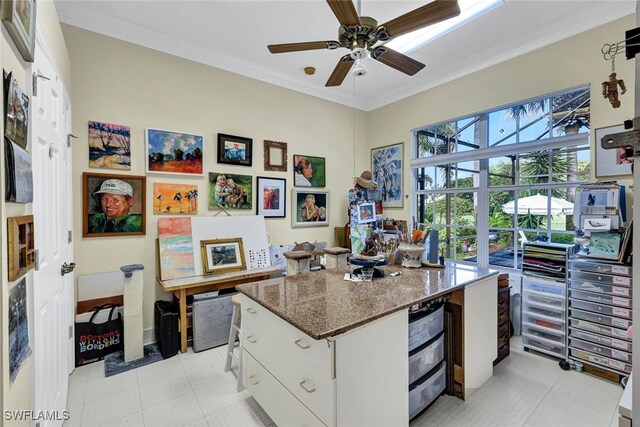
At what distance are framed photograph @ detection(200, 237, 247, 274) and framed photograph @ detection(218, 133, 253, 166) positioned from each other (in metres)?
1.00

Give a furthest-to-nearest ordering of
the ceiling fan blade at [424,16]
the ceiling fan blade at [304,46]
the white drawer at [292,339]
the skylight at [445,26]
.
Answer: the skylight at [445,26] → the ceiling fan blade at [304,46] → the ceiling fan blade at [424,16] → the white drawer at [292,339]

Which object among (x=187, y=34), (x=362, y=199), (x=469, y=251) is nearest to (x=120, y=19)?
(x=187, y=34)

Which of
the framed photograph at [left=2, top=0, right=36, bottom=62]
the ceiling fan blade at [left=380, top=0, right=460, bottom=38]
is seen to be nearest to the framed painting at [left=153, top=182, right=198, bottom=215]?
the framed photograph at [left=2, top=0, right=36, bottom=62]

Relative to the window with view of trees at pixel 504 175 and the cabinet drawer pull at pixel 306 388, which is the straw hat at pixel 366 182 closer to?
the window with view of trees at pixel 504 175

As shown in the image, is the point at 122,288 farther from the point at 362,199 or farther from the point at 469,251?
the point at 469,251

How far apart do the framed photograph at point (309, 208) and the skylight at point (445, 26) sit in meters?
2.22

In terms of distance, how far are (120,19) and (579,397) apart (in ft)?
17.1

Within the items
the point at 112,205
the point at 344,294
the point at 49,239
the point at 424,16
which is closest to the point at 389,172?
the point at 424,16

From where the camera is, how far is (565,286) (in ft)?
8.45

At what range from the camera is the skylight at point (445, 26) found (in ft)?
8.47

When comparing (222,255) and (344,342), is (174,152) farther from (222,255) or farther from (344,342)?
(344,342)

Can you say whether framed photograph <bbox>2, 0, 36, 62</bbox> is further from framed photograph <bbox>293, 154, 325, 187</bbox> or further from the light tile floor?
framed photograph <bbox>293, 154, 325, 187</bbox>

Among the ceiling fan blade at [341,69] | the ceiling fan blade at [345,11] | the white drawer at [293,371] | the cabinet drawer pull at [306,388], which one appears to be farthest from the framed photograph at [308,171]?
the cabinet drawer pull at [306,388]

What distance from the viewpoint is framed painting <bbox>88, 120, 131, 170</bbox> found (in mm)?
2746
